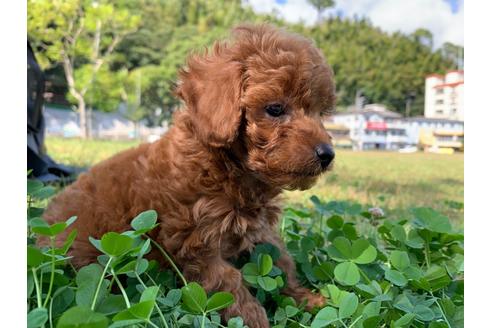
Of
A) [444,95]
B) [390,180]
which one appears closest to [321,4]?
[444,95]

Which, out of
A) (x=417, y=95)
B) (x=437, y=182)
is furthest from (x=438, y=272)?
(x=417, y=95)

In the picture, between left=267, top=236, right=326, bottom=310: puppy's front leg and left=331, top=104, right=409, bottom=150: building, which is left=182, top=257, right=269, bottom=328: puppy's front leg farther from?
left=331, top=104, right=409, bottom=150: building

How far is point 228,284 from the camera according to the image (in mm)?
1343

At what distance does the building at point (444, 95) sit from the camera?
Answer: 166 inches

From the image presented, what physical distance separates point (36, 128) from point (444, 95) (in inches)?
149

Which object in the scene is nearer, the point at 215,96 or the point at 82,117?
the point at 215,96

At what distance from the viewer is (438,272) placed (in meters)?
1.43

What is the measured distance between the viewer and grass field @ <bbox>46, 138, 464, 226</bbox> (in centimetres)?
341

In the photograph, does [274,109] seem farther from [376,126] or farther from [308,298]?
[376,126]

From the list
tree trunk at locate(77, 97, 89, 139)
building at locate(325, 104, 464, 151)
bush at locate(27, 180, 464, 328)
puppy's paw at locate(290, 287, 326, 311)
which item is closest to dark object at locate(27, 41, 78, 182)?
bush at locate(27, 180, 464, 328)

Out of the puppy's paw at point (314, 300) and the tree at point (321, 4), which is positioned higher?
the tree at point (321, 4)

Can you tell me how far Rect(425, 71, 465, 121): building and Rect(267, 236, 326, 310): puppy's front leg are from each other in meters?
2.94

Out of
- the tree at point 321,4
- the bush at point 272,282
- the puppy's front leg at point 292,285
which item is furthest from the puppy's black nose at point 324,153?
the tree at point 321,4

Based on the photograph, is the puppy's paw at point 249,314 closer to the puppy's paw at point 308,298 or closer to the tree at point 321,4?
the puppy's paw at point 308,298
